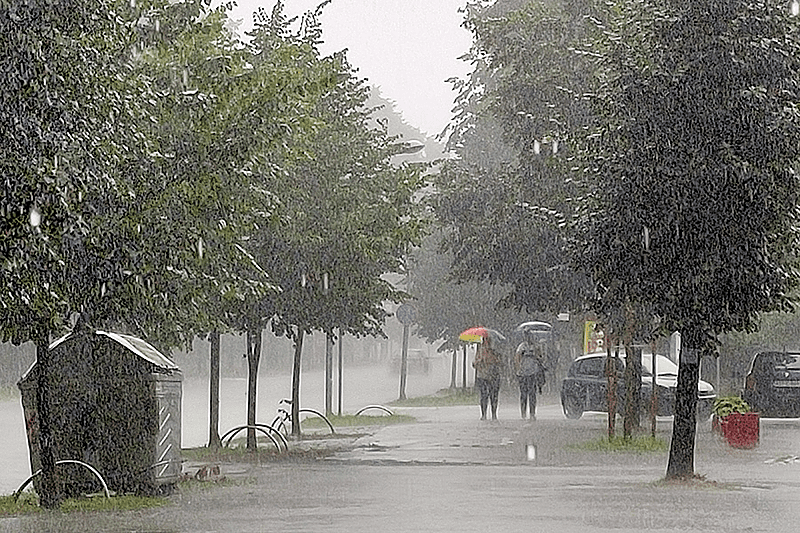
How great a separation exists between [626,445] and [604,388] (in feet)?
30.5

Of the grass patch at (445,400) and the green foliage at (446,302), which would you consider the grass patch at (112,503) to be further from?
the green foliage at (446,302)

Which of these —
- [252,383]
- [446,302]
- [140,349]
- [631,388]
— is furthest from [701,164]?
[446,302]

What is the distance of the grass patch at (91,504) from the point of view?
50.2ft

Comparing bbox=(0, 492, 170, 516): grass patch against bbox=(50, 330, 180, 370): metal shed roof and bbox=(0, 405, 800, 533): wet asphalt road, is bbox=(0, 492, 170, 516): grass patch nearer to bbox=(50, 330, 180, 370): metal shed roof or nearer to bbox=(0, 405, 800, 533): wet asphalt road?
bbox=(0, 405, 800, 533): wet asphalt road

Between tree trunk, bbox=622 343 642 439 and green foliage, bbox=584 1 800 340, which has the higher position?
green foliage, bbox=584 1 800 340

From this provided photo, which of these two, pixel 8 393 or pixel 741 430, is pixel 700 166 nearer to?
pixel 741 430

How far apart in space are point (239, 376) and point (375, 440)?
40862 mm

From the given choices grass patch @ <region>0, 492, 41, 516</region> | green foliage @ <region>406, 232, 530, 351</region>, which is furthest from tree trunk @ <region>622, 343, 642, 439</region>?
green foliage @ <region>406, 232, 530, 351</region>

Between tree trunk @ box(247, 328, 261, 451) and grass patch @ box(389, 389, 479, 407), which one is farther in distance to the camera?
grass patch @ box(389, 389, 479, 407)

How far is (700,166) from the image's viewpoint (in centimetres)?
1766

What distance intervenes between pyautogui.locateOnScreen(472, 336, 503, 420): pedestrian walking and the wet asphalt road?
7.70 m

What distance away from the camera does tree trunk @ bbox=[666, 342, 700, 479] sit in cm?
1850

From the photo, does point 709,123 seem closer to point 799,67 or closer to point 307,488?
point 799,67

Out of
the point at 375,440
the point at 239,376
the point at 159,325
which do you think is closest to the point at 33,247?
the point at 159,325
